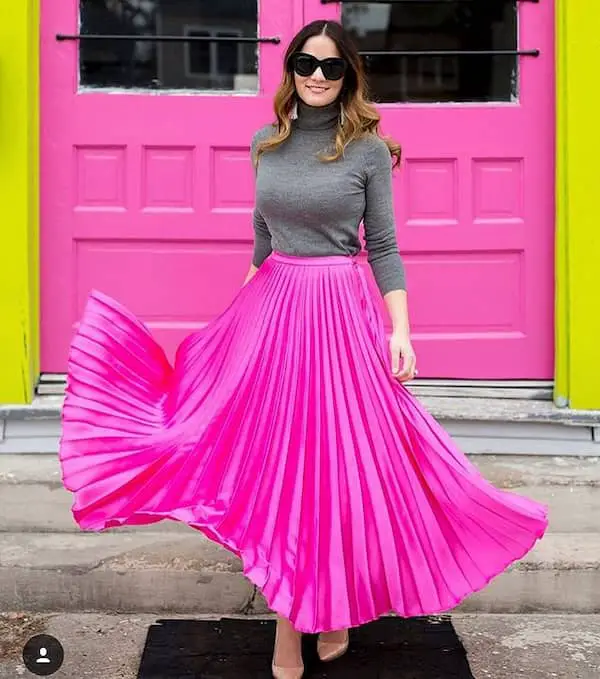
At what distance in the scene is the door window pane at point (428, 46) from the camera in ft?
13.4

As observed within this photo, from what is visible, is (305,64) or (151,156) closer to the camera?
(305,64)

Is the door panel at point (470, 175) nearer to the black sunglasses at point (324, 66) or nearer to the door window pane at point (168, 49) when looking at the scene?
the door window pane at point (168, 49)

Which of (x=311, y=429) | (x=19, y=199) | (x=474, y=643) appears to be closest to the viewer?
(x=311, y=429)

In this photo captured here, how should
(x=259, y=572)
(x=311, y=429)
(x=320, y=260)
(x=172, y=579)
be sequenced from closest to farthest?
(x=259, y=572), (x=311, y=429), (x=320, y=260), (x=172, y=579)

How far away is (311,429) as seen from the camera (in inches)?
95.8

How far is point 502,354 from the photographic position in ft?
13.5

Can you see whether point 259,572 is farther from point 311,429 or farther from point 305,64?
point 305,64

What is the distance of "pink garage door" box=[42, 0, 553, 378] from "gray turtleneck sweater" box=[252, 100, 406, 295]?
4.88 feet

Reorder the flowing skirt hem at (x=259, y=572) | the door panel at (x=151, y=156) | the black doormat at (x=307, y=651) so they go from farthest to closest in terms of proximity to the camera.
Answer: the door panel at (x=151, y=156)
the black doormat at (x=307, y=651)
the flowing skirt hem at (x=259, y=572)

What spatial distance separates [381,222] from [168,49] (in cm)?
194

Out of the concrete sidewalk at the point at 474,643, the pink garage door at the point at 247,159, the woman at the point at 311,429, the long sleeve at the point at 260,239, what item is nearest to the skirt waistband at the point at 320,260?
the woman at the point at 311,429

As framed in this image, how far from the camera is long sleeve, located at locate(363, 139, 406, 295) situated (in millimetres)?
2523

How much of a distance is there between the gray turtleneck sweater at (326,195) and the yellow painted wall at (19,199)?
158cm

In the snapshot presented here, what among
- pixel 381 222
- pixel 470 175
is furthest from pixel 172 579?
pixel 470 175
